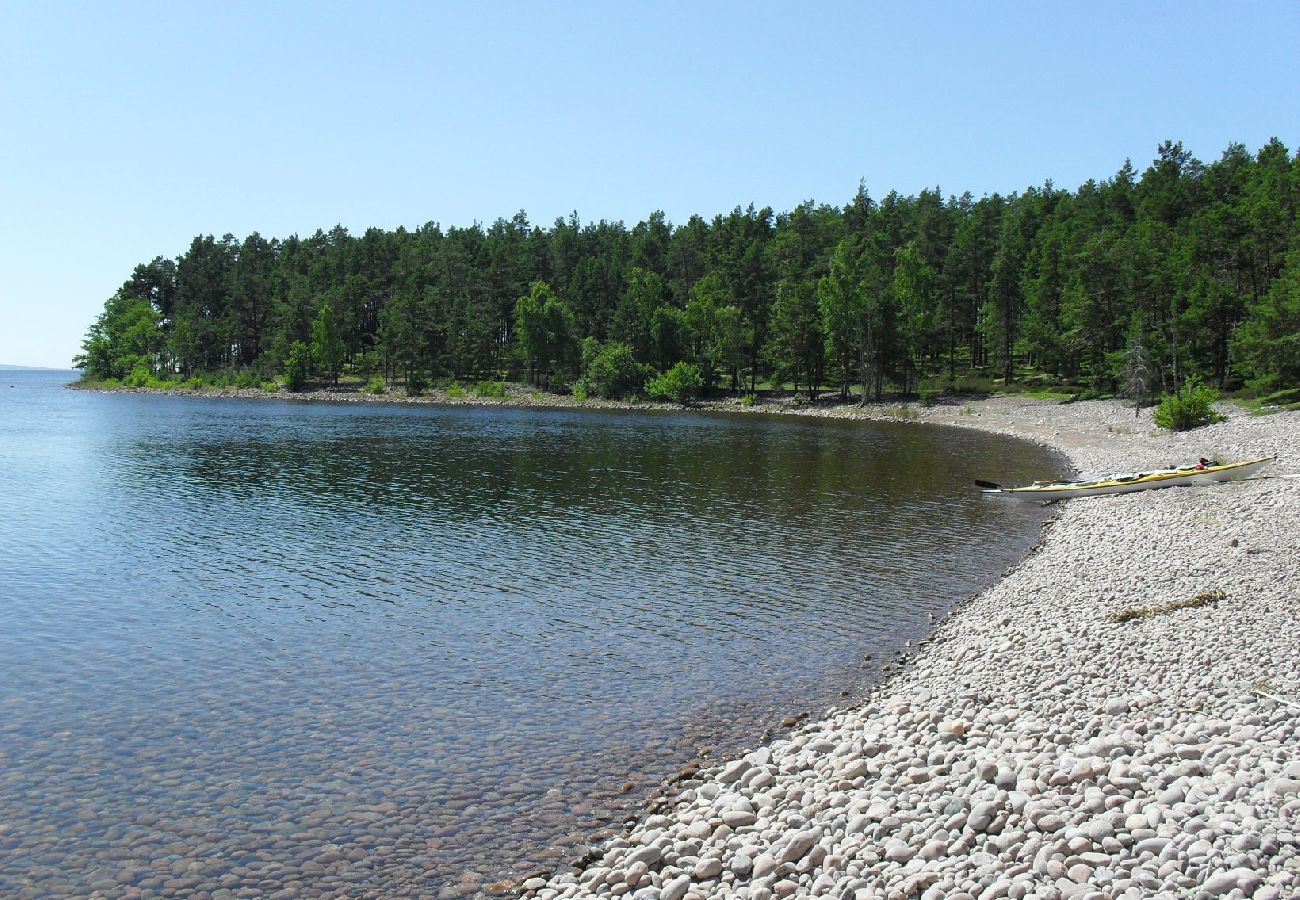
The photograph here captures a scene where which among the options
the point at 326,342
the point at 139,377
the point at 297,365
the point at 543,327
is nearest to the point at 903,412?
the point at 543,327

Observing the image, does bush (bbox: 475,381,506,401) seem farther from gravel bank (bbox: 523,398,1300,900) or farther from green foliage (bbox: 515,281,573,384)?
gravel bank (bbox: 523,398,1300,900)

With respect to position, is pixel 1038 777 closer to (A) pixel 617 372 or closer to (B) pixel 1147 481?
(B) pixel 1147 481

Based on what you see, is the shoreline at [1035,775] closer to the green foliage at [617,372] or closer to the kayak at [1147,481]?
the kayak at [1147,481]

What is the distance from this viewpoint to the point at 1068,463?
5328 centimetres

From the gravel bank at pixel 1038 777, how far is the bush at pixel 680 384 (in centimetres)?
9997

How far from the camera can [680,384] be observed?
397ft

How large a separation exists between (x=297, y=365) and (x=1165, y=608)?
147m

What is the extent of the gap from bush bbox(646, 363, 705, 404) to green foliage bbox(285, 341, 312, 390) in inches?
2545

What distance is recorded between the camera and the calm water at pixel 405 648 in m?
12.3

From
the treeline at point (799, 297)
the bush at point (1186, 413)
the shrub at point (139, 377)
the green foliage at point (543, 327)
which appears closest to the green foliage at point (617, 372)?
the treeline at point (799, 297)

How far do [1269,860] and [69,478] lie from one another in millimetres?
56017

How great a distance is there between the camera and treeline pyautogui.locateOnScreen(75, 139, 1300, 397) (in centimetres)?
8200

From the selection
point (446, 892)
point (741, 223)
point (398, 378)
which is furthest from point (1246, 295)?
point (398, 378)

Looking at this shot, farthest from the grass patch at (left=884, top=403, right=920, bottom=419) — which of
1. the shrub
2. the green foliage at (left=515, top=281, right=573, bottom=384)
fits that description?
the shrub
